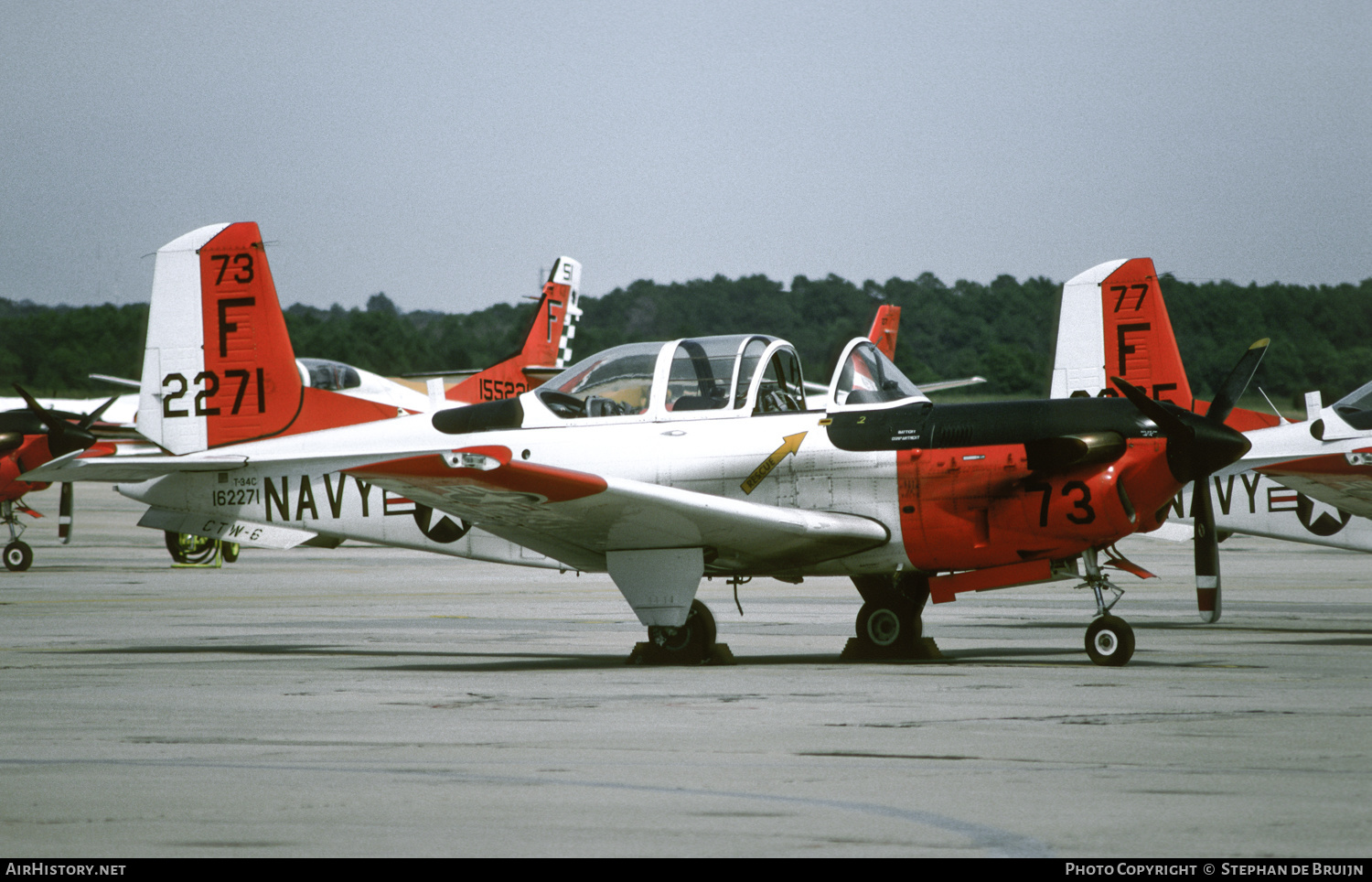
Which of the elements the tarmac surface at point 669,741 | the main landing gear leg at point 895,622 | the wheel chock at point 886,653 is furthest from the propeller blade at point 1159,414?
the wheel chock at point 886,653

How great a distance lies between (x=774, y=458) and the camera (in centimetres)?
1124

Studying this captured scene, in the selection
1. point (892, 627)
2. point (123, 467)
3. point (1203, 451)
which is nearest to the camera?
point (1203, 451)

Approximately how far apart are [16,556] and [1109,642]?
18.2m

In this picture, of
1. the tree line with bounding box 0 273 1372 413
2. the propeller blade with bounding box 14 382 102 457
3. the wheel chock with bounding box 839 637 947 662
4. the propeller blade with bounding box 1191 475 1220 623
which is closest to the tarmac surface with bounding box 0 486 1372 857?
the wheel chock with bounding box 839 637 947 662

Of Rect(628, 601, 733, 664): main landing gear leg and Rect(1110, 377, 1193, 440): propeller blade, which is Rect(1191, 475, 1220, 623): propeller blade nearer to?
Rect(1110, 377, 1193, 440): propeller blade

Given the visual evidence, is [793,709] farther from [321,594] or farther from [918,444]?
[321,594]

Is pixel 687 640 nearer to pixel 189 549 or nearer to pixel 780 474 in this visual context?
pixel 780 474

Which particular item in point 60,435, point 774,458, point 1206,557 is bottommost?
point 1206,557

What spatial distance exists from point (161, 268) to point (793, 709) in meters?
9.07

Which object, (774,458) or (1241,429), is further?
(1241,429)

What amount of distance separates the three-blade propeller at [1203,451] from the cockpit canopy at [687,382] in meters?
2.74

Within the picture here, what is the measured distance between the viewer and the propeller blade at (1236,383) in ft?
34.7

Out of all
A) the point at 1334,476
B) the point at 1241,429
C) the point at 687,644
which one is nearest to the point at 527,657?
the point at 687,644

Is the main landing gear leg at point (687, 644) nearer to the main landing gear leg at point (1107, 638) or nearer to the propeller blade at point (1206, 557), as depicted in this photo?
the main landing gear leg at point (1107, 638)
